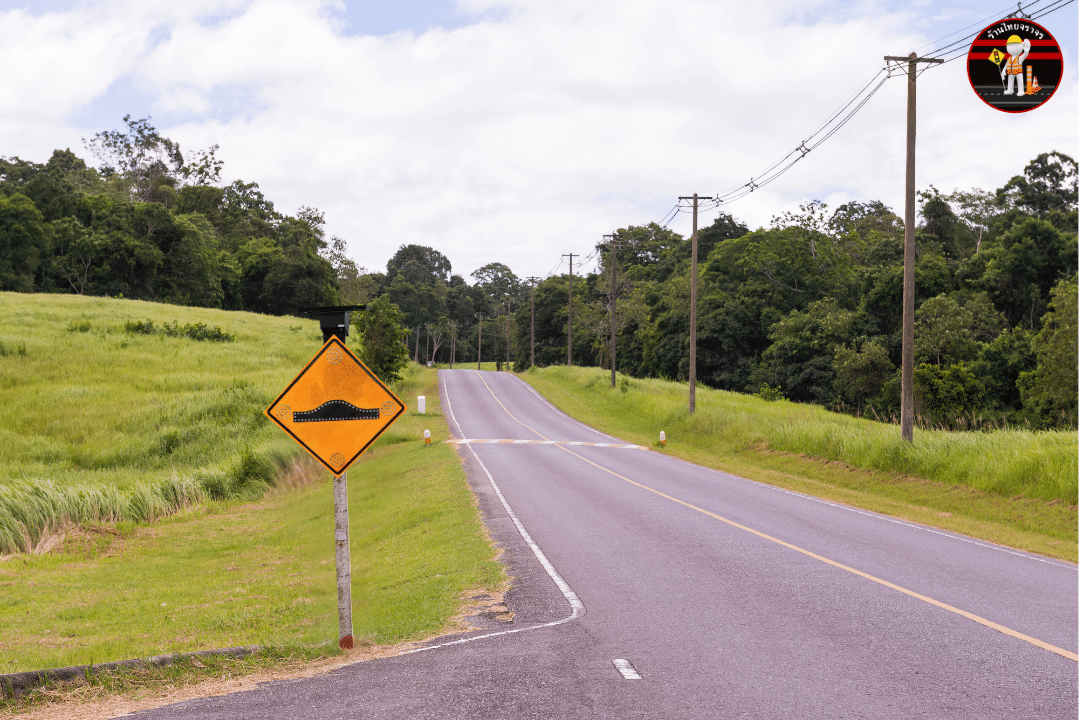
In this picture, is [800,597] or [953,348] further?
[953,348]

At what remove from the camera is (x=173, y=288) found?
7931cm

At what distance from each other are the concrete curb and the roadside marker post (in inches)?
51.3

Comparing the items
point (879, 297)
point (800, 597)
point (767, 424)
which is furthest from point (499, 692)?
point (879, 297)

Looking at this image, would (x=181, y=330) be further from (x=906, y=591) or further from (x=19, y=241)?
(x=906, y=591)

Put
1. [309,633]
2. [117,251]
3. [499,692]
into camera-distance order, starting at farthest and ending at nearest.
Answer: [117,251] → [309,633] → [499,692]

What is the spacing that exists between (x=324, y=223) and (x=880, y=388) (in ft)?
298

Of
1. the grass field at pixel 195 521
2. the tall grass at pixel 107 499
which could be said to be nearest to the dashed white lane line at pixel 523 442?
the grass field at pixel 195 521

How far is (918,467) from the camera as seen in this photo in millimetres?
19391

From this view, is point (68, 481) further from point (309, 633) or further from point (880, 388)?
point (880, 388)

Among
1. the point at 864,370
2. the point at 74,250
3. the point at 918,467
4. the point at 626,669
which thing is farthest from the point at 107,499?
the point at 74,250

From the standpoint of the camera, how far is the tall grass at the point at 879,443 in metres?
16.3

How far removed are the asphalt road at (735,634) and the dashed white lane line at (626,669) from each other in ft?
0.05

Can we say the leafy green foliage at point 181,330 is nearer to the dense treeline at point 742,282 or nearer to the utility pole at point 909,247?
the dense treeline at point 742,282

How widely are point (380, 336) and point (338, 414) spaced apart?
31.8 m
